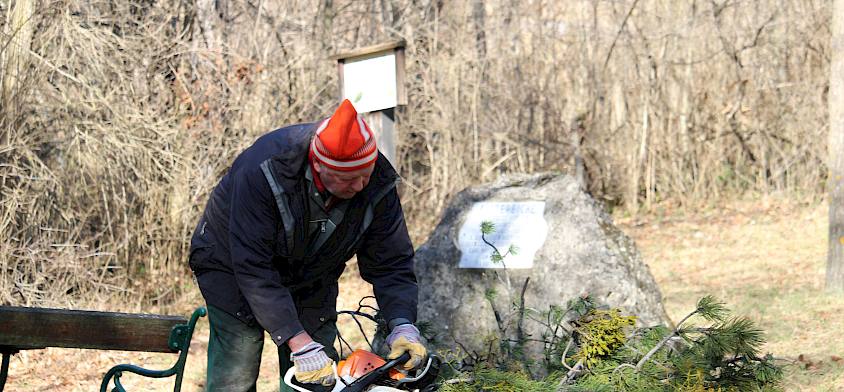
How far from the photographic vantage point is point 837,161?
7715 millimetres

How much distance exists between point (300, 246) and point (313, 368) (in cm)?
58

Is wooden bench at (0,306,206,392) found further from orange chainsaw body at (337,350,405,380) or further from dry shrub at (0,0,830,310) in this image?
dry shrub at (0,0,830,310)

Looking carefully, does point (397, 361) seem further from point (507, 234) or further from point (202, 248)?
point (507, 234)

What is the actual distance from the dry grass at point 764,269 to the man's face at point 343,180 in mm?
3228

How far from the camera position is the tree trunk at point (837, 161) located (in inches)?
301

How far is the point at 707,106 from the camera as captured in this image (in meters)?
12.6

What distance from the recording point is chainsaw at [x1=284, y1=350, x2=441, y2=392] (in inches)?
118

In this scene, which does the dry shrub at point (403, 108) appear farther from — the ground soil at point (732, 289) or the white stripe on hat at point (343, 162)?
the white stripe on hat at point (343, 162)

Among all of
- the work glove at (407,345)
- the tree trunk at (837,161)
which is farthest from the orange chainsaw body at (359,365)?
the tree trunk at (837,161)

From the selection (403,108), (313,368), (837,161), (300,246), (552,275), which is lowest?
(552,275)

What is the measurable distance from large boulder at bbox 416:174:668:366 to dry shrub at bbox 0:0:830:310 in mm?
2862

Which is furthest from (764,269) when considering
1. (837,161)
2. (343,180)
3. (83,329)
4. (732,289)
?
(83,329)

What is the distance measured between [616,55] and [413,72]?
2.93 m

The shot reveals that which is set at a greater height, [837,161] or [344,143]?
Result: [344,143]
